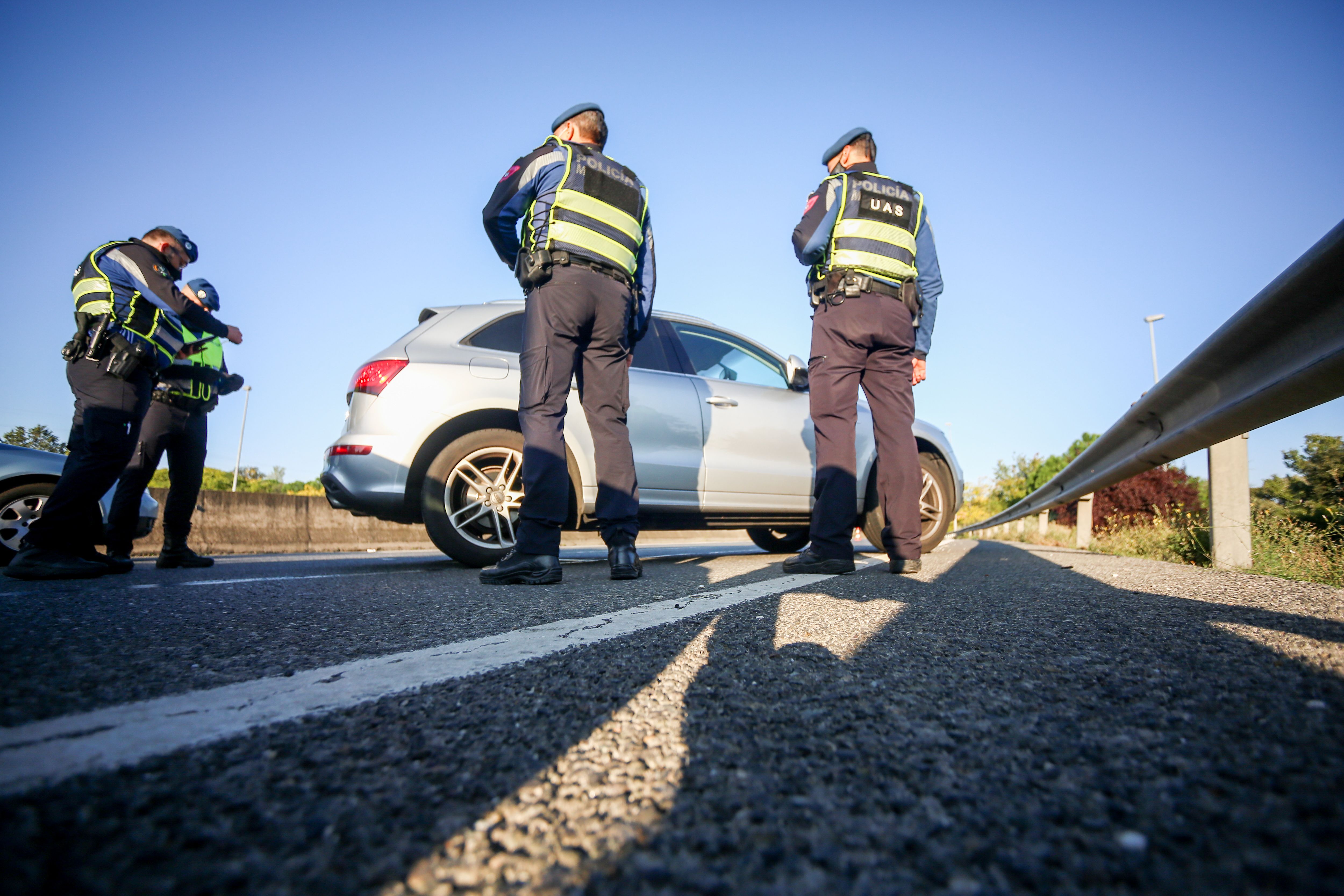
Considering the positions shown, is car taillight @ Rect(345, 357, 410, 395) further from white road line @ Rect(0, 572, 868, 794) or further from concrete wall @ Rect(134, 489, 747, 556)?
concrete wall @ Rect(134, 489, 747, 556)

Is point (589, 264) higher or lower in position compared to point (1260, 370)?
higher

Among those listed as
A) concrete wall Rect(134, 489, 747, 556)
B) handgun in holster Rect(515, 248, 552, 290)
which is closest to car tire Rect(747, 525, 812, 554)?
concrete wall Rect(134, 489, 747, 556)

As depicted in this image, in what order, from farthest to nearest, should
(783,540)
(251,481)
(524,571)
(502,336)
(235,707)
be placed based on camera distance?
(251,481) < (783,540) < (502,336) < (524,571) < (235,707)

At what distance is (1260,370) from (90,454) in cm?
506

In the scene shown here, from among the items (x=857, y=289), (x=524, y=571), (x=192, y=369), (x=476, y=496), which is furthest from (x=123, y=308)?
(x=857, y=289)

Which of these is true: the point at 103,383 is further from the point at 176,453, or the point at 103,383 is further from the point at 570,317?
the point at 570,317

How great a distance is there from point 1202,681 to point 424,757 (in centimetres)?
127

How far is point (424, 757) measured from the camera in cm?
86

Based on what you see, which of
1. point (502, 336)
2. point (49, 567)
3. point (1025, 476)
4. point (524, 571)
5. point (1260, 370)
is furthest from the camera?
point (1025, 476)

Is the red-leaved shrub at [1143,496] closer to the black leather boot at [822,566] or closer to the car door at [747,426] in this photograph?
the car door at [747,426]

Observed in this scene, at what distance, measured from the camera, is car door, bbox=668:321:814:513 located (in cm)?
468

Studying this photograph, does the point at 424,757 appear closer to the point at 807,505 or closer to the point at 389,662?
the point at 389,662

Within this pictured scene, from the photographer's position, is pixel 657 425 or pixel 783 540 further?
pixel 783 540

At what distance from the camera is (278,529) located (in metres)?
8.39
